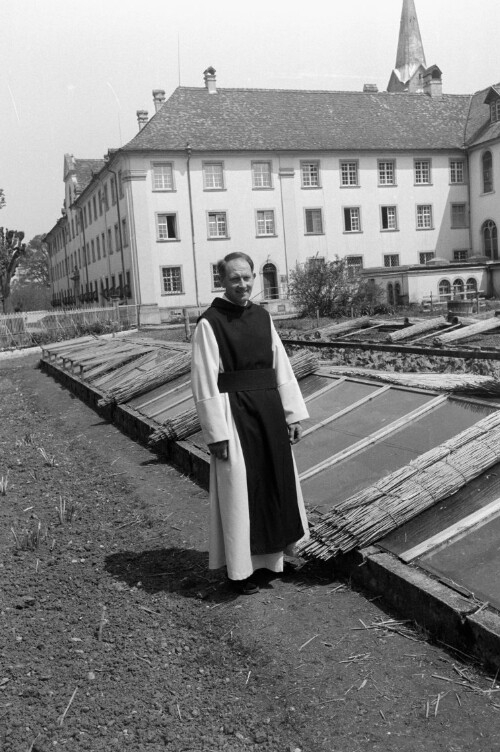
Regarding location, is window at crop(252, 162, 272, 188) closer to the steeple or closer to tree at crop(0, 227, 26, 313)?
tree at crop(0, 227, 26, 313)

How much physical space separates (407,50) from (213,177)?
1555 inches

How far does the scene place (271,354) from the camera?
17.2 feet

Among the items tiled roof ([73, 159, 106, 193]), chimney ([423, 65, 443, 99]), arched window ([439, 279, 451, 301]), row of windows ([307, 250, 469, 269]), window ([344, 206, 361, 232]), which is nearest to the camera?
arched window ([439, 279, 451, 301])

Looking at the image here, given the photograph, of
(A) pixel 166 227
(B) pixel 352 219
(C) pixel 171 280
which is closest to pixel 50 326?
(C) pixel 171 280

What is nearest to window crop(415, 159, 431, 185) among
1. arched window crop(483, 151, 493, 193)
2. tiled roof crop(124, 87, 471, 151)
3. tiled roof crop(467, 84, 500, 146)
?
tiled roof crop(124, 87, 471, 151)

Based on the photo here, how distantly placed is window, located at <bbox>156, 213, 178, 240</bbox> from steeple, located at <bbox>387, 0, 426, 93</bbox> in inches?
1547

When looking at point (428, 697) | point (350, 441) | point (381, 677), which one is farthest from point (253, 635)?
point (350, 441)

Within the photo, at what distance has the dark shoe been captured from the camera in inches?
201

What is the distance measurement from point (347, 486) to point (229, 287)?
6.41 feet

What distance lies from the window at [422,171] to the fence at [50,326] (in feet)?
A: 73.6

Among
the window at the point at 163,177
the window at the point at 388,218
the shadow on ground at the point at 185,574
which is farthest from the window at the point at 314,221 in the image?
the shadow on ground at the point at 185,574

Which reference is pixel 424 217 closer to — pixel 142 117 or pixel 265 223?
pixel 265 223

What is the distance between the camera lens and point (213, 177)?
46094 millimetres

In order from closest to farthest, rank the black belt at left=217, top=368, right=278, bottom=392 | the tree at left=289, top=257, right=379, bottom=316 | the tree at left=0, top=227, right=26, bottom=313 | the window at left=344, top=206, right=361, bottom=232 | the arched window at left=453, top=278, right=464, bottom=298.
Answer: the black belt at left=217, top=368, right=278, bottom=392
the tree at left=289, top=257, right=379, bottom=316
the arched window at left=453, top=278, right=464, bottom=298
the window at left=344, top=206, right=361, bottom=232
the tree at left=0, top=227, right=26, bottom=313
